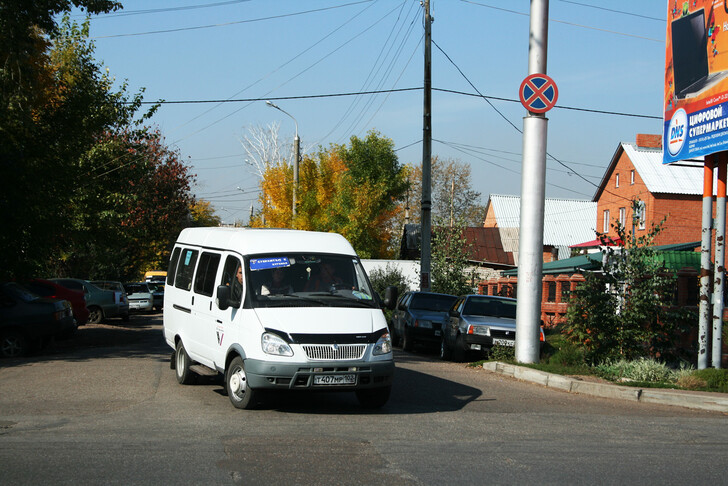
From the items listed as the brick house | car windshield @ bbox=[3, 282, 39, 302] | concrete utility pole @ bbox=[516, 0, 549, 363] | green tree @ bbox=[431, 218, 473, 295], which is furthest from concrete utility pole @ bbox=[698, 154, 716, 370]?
the brick house

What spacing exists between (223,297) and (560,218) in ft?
191

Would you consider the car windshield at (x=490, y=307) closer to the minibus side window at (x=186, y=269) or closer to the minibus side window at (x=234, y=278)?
the minibus side window at (x=186, y=269)

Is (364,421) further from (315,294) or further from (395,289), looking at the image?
A: (395,289)

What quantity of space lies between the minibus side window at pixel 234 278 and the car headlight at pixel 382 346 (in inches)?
69.2

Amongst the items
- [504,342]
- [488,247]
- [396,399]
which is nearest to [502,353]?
[504,342]

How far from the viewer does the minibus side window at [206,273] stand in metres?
10.2

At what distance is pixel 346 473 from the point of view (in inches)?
234

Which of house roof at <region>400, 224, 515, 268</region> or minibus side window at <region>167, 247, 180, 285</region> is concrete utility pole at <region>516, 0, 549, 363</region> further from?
house roof at <region>400, 224, 515, 268</region>

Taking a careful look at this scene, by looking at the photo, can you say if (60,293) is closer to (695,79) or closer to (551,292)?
(551,292)

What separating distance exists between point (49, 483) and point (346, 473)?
2250 millimetres

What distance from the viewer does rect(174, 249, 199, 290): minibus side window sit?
11.2 m

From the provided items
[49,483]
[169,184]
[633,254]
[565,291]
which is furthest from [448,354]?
[169,184]

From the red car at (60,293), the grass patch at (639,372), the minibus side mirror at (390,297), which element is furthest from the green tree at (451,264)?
the minibus side mirror at (390,297)

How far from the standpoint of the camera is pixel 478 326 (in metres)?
15.9
